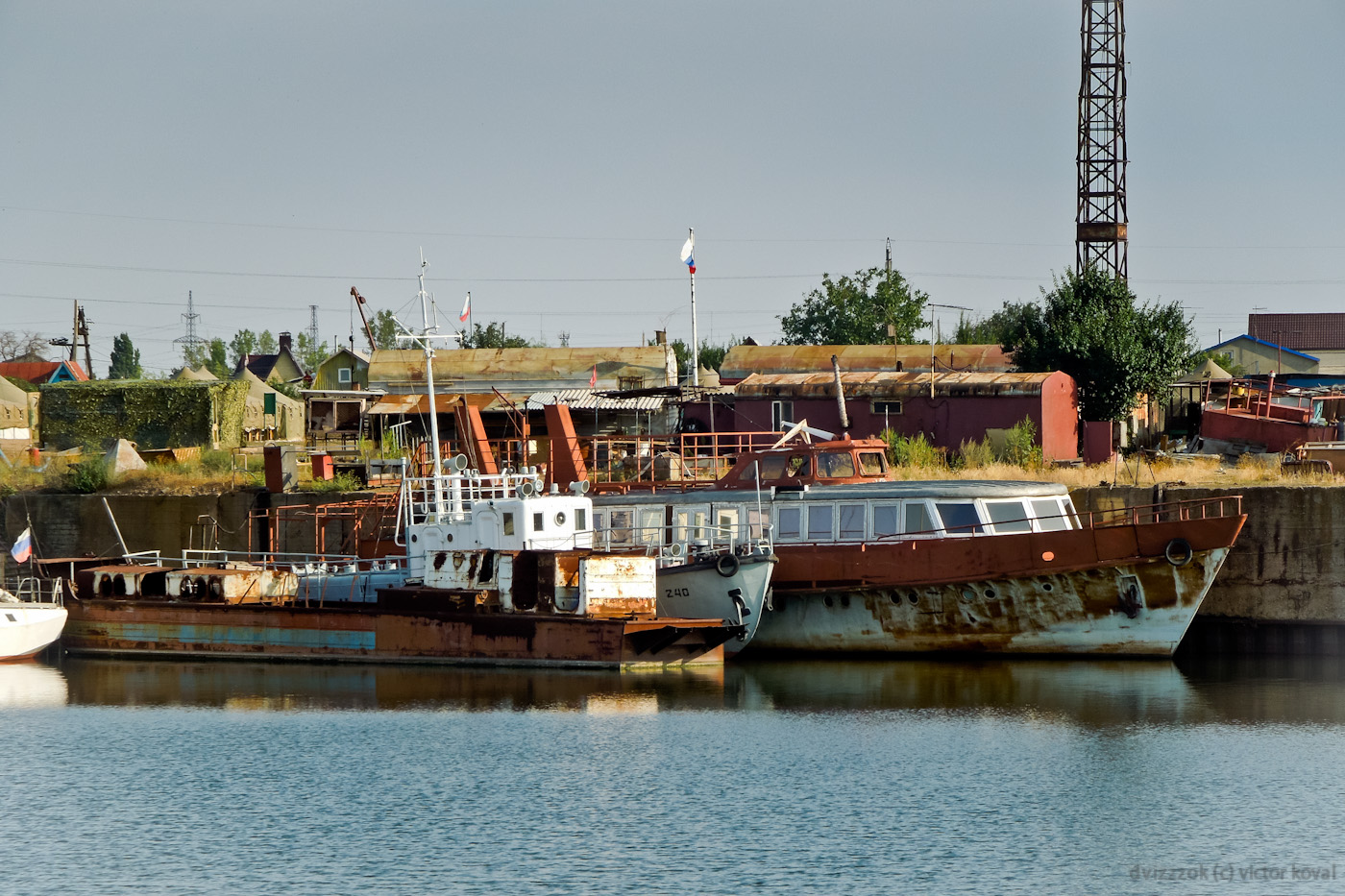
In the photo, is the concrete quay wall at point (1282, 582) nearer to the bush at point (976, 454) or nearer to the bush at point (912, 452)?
the bush at point (976, 454)

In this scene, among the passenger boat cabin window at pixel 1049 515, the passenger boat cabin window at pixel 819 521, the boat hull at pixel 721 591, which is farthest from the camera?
the passenger boat cabin window at pixel 819 521

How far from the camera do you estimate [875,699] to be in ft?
84.7

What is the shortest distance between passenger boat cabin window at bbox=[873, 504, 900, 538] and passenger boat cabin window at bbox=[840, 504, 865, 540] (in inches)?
11.3

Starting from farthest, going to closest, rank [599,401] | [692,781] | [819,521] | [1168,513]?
1. [599,401]
2. [1168,513]
3. [819,521]
4. [692,781]

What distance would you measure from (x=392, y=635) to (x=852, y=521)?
32.0ft

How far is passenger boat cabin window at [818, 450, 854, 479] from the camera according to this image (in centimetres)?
3034

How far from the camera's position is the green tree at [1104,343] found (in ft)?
145

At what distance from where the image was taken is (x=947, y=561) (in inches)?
1105

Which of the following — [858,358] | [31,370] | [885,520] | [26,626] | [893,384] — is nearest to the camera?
[885,520]

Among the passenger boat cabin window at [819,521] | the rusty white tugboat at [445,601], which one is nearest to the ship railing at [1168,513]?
the passenger boat cabin window at [819,521]

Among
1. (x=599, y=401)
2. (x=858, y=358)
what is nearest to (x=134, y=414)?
(x=599, y=401)

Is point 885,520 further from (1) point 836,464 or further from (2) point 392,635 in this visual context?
(2) point 392,635

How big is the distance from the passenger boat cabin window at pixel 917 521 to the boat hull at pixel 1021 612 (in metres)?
1.08

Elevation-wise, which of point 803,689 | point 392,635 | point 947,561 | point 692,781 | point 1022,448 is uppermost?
point 1022,448
